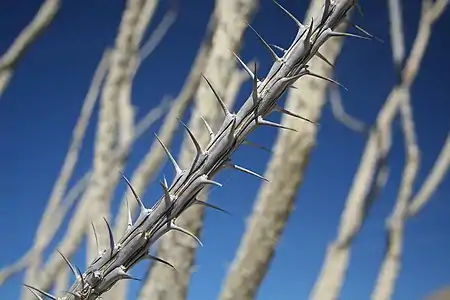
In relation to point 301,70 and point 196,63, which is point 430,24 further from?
point 301,70

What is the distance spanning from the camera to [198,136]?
0.75m

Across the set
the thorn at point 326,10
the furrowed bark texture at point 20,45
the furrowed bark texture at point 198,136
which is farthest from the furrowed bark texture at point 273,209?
the thorn at point 326,10

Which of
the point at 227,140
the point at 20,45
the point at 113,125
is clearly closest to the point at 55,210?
the point at 113,125

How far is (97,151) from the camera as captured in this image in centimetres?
112

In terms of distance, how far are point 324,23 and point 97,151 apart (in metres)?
0.99

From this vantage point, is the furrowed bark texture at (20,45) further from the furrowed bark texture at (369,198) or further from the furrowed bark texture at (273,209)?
the furrowed bark texture at (369,198)

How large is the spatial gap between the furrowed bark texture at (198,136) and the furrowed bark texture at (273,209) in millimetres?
51

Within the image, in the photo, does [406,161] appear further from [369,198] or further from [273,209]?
[273,209]

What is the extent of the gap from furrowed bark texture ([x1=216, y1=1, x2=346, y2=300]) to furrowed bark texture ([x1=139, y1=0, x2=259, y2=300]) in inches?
2.0

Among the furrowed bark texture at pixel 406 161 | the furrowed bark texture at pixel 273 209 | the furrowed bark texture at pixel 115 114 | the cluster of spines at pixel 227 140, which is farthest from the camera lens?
the furrowed bark texture at pixel 406 161

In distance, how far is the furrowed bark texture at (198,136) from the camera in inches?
27.9

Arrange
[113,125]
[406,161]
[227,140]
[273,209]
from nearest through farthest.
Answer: [227,140] < [273,209] < [113,125] < [406,161]

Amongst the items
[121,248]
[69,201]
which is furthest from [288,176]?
[69,201]

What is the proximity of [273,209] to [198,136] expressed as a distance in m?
0.12
